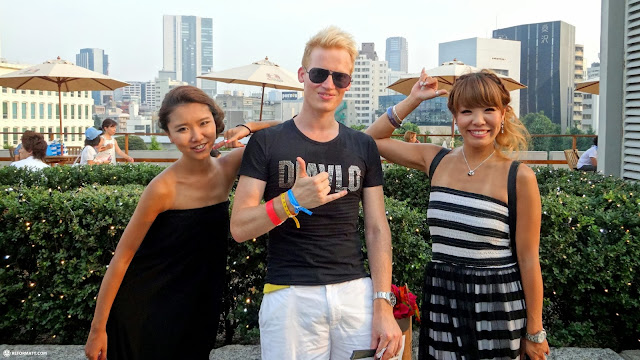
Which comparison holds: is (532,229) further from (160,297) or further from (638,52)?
(638,52)

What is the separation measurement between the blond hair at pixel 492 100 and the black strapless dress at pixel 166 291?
1158 mm

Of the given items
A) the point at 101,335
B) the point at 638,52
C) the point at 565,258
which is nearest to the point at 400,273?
the point at 565,258

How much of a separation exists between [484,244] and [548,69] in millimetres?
187375

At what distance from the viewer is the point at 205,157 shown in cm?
249

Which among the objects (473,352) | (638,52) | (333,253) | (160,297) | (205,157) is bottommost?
(473,352)

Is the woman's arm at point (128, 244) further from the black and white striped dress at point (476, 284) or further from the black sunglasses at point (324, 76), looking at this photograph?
the black and white striped dress at point (476, 284)

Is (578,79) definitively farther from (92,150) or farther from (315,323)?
(315,323)

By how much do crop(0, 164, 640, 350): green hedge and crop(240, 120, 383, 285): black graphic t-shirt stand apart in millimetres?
1459

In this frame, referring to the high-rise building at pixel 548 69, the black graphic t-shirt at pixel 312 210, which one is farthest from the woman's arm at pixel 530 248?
the high-rise building at pixel 548 69

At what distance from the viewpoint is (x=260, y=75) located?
15.7m

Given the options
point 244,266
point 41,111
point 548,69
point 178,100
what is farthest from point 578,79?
point 178,100

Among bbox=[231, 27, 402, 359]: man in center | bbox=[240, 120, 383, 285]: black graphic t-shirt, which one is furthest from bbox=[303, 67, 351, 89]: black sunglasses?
bbox=[240, 120, 383, 285]: black graphic t-shirt

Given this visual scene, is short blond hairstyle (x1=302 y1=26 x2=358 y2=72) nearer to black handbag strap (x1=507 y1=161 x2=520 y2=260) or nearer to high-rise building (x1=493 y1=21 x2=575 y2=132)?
black handbag strap (x1=507 y1=161 x2=520 y2=260)

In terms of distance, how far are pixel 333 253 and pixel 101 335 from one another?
1133mm
